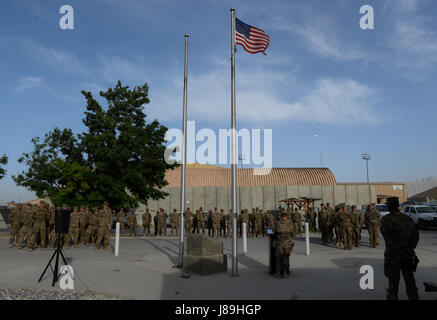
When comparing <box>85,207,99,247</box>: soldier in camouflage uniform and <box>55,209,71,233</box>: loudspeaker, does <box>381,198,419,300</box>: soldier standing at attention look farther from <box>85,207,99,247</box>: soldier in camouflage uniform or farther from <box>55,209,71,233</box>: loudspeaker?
<box>85,207,99,247</box>: soldier in camouflage uniform

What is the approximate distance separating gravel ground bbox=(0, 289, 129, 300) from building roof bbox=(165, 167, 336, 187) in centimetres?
4155

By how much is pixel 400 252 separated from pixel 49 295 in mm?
6639

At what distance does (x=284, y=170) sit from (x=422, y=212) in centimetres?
2721

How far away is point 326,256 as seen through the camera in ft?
39.3

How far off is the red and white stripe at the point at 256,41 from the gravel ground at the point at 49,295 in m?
8.03

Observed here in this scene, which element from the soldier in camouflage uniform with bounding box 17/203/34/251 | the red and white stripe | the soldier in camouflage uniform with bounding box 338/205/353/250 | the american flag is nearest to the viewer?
the american flag

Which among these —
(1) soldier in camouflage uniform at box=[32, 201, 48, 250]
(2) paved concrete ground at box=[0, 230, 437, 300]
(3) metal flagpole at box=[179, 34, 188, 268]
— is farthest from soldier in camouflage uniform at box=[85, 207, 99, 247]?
(3) metal flagpole at box=[179, 34, 188, 268]

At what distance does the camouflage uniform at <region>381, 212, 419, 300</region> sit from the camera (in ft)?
18.4

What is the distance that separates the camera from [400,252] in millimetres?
5684

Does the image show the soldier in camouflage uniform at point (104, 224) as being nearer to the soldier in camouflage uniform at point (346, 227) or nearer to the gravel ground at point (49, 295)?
the gravel ground at point (49, 295)

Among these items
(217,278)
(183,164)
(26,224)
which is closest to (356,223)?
(183,164)

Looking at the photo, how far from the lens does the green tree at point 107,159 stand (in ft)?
71.2

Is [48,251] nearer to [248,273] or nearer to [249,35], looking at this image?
[248,273]
